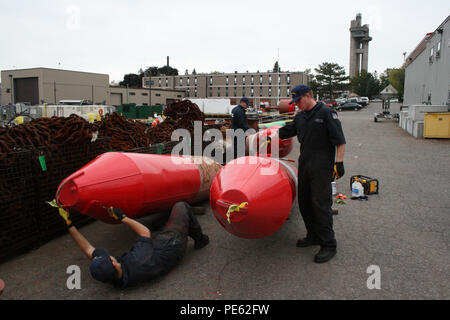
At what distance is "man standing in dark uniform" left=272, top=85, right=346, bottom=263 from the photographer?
4.13 meters

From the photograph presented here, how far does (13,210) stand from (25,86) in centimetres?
7186

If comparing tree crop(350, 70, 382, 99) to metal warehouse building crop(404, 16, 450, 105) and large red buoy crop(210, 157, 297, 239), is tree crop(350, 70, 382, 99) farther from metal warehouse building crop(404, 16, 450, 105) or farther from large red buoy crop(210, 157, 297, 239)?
large red buoy crop(210, 157, 297, 239)

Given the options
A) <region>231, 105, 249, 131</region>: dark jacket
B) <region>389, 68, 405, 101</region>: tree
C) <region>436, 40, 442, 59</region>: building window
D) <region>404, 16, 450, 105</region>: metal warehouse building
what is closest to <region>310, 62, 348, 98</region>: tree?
<region>389, 68, 405, 101</region>: tree

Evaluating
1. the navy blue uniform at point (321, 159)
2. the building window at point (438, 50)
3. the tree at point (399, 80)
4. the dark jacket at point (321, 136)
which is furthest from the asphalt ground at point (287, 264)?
the tree at point (399, 80)

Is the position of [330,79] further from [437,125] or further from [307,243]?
[307,243]

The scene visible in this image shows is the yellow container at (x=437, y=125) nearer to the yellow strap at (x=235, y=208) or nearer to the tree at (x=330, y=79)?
the yellow strap at (x=235, y=208)

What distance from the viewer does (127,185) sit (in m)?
4.13

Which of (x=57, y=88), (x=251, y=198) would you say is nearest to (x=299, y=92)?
(x=251, y=198)

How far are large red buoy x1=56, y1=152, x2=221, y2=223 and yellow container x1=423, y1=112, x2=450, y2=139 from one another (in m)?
15.0

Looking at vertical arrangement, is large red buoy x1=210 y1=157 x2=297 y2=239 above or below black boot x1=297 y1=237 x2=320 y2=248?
above

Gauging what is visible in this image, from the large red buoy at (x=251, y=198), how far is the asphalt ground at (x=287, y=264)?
544 mm

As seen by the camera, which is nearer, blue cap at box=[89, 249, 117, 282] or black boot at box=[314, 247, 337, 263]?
blue cap at box=[89, 249, 117, 282]
